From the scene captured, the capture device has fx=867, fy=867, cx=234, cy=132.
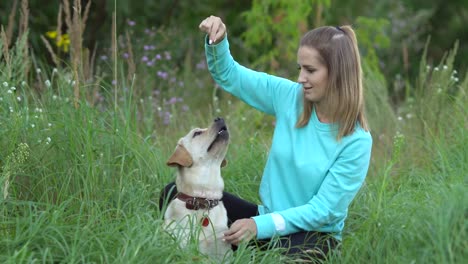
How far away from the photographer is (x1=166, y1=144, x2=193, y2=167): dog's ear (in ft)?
13.8

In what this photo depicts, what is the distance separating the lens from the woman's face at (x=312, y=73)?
13.8 feet

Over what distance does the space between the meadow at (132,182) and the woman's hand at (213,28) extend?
533 millimetres

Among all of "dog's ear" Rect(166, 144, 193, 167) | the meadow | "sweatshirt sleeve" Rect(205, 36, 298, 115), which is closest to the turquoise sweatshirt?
"sweatshirt sleeve" Rect(205, 36, 298, 115)

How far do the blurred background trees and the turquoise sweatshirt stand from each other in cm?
301

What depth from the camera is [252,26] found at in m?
8.71

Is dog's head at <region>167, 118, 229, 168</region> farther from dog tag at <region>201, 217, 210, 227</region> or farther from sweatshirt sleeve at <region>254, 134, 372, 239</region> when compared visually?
sweatshirt sleeve at <region>254, 134, 372, 239</region>

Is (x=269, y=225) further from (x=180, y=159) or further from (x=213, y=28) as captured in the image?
(x=213, y=28)

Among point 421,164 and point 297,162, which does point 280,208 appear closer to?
point 297,162

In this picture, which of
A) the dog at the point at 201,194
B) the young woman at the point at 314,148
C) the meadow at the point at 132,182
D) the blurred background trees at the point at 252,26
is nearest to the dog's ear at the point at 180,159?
the dog at the point at 201,194

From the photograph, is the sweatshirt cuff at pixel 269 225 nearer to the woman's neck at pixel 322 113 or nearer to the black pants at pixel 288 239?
the black pants at pixel 288 239

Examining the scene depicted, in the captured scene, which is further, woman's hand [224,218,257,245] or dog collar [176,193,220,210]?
dog collar [176,193,220,210]

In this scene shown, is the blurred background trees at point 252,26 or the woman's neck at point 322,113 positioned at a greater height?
the woman's neck at point 322,113

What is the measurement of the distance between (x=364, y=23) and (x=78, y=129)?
5.08 metres

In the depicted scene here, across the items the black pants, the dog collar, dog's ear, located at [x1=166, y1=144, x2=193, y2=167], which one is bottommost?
the black pants
